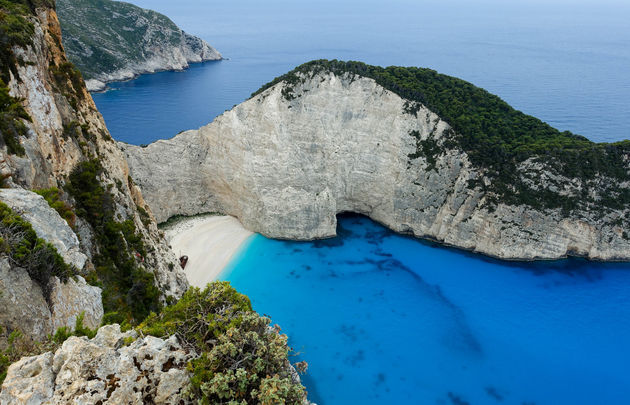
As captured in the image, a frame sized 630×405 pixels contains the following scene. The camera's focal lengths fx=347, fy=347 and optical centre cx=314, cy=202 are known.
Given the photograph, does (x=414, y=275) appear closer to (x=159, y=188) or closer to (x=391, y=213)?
(x=391, y=213)

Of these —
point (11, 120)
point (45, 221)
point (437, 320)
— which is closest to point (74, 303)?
point (45, 221)

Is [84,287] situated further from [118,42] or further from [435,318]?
[118,42]

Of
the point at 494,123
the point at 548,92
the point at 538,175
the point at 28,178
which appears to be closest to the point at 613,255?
the point at 538,175

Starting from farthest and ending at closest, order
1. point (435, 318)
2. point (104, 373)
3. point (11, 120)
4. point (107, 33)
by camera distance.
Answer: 1. point (107, 33)
2. point (435, 318)
3. point (11, 120)
4. point (104, 373)

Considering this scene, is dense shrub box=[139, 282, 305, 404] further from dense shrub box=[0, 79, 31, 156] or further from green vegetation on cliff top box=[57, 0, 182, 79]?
green vegetation on cliff top box=[57, 0, 182, 79]

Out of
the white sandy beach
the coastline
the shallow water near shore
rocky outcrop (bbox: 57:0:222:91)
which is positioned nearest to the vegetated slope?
the white sandy beach

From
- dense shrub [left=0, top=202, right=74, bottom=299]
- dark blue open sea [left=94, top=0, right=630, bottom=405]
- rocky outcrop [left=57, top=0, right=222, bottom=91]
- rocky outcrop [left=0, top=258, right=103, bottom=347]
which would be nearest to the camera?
rocky outcrop [left=0, top=258, right=103, bottom=347]

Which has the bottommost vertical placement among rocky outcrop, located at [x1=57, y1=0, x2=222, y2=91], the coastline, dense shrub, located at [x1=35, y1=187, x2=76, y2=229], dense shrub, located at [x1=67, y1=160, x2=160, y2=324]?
dense shrub, located at [x1=67, y1=160, x2=160, y2=324]
